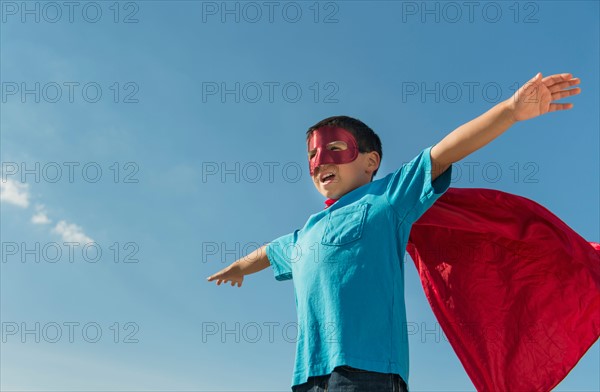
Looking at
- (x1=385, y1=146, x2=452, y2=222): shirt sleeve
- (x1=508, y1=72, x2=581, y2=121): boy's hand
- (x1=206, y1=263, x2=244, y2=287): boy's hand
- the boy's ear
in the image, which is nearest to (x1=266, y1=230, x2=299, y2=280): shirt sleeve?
(x1=206, y1=263, x2=244, y2=287): boy's hand

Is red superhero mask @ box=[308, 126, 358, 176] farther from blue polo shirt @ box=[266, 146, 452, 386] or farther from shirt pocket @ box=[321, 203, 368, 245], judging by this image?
shirt pocket @ box=[321, 203, 368, 245]

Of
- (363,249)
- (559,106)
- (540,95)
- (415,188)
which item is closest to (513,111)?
(540,95)

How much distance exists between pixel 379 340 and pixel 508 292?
1314mm

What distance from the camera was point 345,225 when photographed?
3.32 m

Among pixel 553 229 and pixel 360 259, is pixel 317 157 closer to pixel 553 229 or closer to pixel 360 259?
pixel 360 259

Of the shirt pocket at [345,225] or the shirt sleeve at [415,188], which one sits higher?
the shirt sleeve at [415,188]

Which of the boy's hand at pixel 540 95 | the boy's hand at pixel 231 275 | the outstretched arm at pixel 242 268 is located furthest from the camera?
the boy's hand at pixel 231 275

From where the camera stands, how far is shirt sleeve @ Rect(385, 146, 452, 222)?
3.23 meters

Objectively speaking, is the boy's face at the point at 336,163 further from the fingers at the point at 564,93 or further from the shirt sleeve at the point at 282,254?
the fingers at the point at 564,93

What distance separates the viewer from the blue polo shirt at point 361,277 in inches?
118

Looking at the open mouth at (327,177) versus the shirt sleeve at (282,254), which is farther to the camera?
the shirt sleeve at (282,254)

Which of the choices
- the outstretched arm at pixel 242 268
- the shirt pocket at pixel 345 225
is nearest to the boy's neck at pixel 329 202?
the shirt pocket at pixel 345 225

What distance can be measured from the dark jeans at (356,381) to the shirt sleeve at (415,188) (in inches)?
33.6

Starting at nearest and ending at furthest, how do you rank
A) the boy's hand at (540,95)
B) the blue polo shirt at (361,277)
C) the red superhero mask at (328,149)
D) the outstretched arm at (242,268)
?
the boy's hand at (540,95) < the blue polo shirt at (361,277) < the red superhero mask at (328,149) < the outstretched arm at (242,268)
